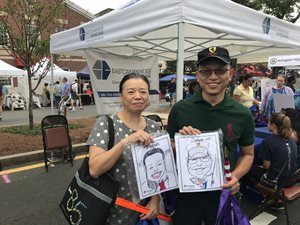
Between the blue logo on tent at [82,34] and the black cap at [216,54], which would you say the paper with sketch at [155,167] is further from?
the blue logo on tent at [82,34]

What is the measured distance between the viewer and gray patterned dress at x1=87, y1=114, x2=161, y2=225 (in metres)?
1.79

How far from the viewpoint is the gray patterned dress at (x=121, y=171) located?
5.87 ft

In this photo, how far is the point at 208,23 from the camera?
3.52 meters

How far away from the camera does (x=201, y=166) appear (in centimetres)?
182

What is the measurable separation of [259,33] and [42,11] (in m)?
6.56

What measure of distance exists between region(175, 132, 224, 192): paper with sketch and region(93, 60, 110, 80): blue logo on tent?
187 inches

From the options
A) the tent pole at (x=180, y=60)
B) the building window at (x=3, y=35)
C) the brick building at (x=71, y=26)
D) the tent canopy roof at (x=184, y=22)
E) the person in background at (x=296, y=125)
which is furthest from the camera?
the brick building at (x=71, y=26)

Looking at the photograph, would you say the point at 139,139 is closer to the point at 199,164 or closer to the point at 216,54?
the point at 199,164

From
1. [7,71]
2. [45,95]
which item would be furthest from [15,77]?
[7,71]

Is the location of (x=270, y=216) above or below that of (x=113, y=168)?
below

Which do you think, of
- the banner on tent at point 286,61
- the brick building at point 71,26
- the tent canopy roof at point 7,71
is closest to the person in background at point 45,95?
the brick building at point 71,26

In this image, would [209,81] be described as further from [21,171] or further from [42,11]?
[42,11]

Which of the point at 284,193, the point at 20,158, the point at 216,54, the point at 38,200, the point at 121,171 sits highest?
the point at 216,54

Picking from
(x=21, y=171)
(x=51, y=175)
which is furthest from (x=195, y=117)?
(x=21, y=171)
